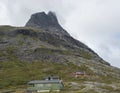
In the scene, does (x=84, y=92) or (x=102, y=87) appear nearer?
(x=84, y=92)

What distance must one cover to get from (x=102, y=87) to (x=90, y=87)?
30.0ft

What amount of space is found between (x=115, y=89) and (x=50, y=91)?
125ft

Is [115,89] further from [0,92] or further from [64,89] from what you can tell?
[0,92]

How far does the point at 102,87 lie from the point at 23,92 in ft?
154

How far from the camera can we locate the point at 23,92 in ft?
611

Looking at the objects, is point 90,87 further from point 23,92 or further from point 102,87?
point 23,92

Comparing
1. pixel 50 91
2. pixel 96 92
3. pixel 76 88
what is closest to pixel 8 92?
pixel 50 91

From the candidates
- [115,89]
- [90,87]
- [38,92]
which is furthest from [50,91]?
[115,89]

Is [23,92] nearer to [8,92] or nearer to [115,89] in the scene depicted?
[8,92]

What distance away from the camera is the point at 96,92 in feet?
583

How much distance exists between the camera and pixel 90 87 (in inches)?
7574

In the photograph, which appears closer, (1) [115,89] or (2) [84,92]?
(2) [84,92]

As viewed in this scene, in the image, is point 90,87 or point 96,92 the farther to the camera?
point 90,87

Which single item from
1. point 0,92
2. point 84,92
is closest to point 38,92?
point 0,92
